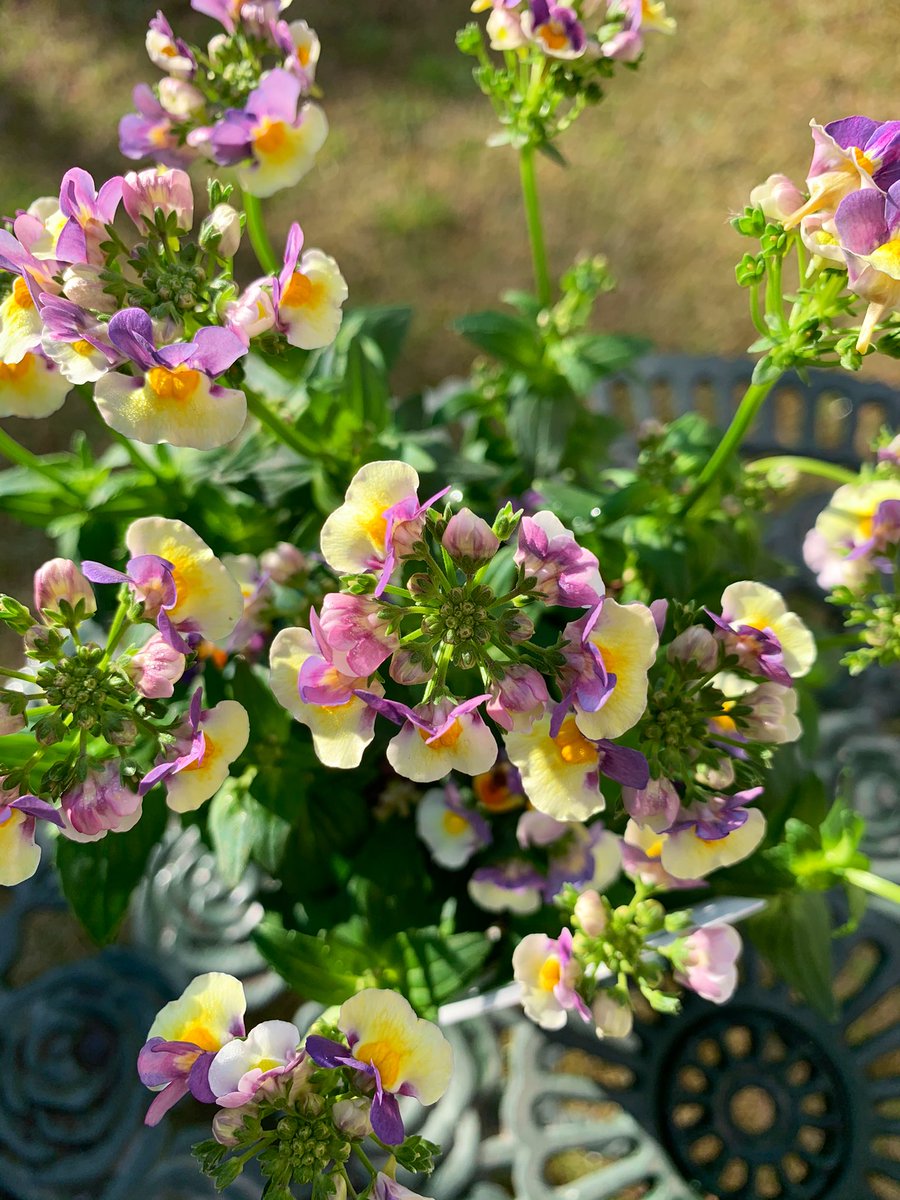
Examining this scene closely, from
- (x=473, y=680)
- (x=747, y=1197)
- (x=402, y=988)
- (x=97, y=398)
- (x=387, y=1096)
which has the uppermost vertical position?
(x=97, y=398)

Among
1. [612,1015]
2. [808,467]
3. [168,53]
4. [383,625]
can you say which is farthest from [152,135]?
[612,1015]

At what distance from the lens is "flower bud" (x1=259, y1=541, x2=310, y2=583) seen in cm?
104

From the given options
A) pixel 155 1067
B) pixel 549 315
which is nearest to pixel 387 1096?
pixel 155 1067

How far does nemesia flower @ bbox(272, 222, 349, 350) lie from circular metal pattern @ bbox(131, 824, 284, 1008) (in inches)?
30.2

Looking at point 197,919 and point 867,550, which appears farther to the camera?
point 197,919

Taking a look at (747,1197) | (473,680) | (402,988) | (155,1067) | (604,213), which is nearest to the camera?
(155,1067)

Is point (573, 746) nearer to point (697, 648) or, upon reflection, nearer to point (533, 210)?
point (697, 648)

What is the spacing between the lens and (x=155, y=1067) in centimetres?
73

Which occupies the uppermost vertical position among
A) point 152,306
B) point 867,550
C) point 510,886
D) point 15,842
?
point 152,306

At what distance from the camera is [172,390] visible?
0.76m

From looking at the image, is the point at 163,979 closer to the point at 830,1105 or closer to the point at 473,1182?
the point at 473,1182

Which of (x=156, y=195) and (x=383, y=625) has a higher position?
(x=156, y=195)

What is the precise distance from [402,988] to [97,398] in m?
0.63

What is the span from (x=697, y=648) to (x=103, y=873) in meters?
0.59
